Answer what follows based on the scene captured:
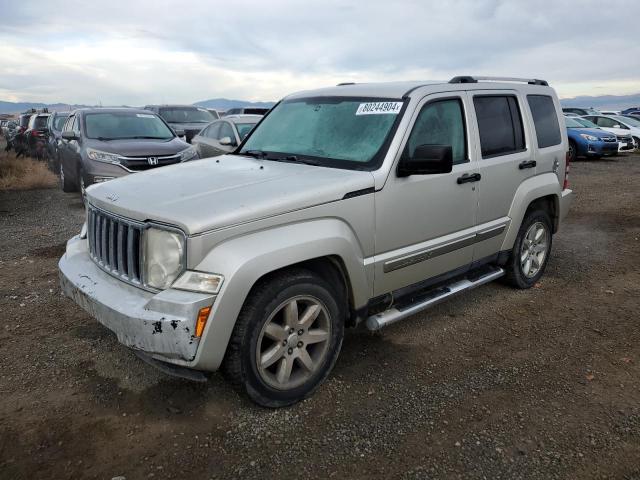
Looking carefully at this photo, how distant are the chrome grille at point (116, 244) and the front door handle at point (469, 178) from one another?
232cm

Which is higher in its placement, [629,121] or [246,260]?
[629,121]

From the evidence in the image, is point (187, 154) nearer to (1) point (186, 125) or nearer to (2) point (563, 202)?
(2) point (563, 202)

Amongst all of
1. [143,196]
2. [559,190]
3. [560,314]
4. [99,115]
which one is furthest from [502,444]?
[99,115]

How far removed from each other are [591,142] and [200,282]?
1695 cm

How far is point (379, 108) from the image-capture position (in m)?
3.62

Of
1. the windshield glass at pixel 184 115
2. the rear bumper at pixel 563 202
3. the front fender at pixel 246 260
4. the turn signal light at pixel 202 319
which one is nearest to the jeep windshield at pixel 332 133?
the front fender at pixel 246 260

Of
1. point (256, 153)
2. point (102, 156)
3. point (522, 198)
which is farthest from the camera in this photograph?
point (102, 156)

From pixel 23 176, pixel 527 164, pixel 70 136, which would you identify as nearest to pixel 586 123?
pixel 527 164

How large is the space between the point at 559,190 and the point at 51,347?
4.70m

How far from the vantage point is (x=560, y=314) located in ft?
14.6

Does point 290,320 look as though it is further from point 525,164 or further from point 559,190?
point 559,190

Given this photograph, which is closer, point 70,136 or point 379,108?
point 379,108

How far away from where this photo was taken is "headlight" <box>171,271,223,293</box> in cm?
255

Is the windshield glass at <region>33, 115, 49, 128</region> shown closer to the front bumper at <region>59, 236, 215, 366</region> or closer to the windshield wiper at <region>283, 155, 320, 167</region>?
the windshield wiper at <region>283, 155, 320, 167</region>
